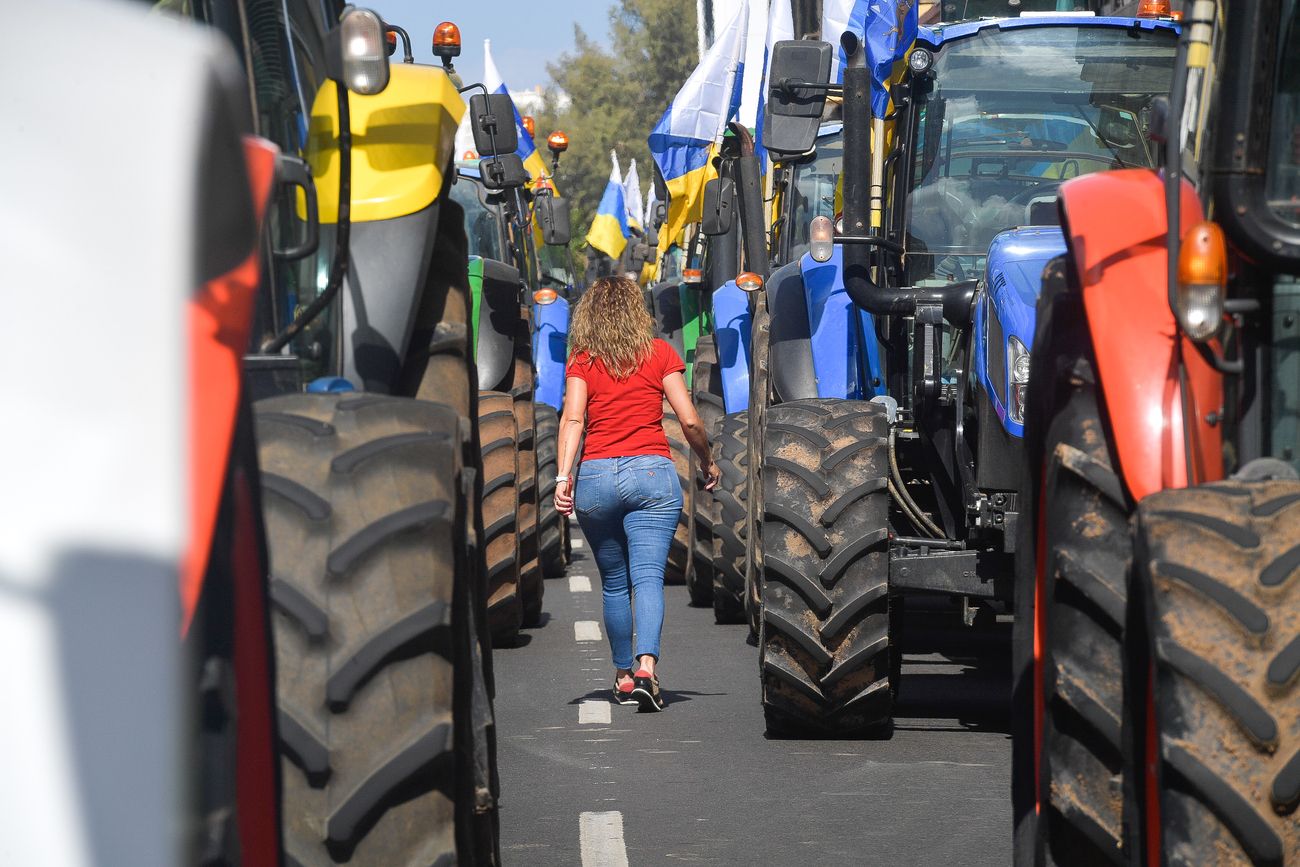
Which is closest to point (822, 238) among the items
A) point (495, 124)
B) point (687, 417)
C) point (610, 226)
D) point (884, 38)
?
point (884, 38)

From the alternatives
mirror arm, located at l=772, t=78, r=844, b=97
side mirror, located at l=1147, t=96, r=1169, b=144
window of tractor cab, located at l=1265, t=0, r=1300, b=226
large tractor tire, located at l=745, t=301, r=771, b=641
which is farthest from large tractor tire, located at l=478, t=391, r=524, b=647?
window of tractor cab, located at l=1265, t=0, r=1300, b=226

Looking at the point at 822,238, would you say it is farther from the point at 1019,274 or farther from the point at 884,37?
the point at 1019,274

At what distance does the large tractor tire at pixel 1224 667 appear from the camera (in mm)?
3035

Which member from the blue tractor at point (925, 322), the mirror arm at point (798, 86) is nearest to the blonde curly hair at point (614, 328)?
the blue tractor at point (925, 322)

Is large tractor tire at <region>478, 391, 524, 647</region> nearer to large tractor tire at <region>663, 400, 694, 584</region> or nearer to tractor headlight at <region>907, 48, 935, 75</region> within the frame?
large tractor tire at <region>663, 400, 694, 584</region>

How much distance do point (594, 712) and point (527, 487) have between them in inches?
103

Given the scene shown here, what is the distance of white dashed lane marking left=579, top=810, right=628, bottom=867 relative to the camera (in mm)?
5938

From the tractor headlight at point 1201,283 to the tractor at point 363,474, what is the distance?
1.25m

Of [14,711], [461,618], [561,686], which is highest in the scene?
[14,711]

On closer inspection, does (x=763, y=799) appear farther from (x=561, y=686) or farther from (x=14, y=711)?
(x=14, y=711)

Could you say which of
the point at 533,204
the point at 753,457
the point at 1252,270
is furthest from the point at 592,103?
the point at 1252,270

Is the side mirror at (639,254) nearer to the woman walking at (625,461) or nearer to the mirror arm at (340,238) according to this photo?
the woman walking at (625,461)

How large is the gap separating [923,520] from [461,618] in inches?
178

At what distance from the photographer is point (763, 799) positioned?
6.79 meters
